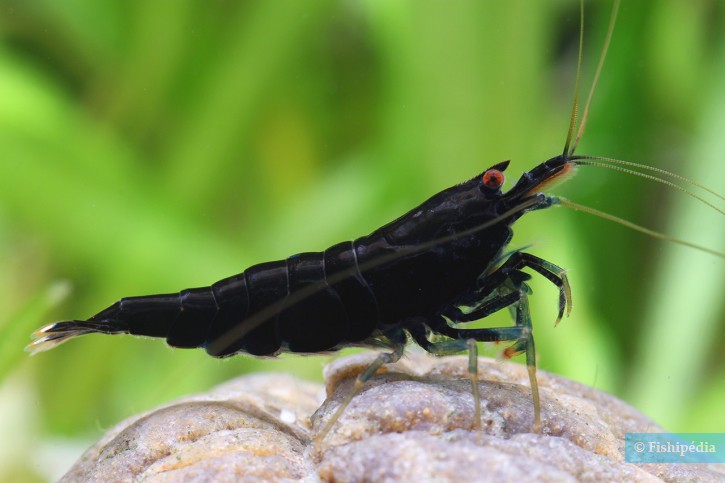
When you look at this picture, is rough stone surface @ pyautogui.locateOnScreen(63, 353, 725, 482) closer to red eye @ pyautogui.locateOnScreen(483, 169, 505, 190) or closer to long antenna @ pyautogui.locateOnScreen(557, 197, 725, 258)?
long antenna @ pyautogui.locateOnScreen(557, 197, 725, 258)

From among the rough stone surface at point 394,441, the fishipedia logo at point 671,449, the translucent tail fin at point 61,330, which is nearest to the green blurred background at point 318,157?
the translucent tail fin at point 61,330

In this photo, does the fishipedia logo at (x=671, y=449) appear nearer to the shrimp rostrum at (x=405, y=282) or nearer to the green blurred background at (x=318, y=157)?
the shrimp rostrum at (x=405, y=282)

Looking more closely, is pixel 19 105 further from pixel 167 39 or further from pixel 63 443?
pixel 63 443

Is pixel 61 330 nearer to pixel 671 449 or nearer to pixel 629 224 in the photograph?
pixel 629 224

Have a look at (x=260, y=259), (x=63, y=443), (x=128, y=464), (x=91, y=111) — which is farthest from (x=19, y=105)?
(x=128, y=464)

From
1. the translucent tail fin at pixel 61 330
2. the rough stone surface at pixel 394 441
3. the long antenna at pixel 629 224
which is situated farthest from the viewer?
the translucent tail fin at pixel 61 330

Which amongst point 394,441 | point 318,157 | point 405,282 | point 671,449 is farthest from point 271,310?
point 318,157

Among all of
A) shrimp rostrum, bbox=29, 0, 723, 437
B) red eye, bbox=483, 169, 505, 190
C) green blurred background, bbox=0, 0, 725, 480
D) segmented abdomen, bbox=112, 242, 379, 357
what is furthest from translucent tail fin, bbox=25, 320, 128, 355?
red eye, bbox=483, 169, 505, 190

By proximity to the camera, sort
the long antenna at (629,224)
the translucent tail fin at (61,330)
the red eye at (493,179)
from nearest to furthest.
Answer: the long antenna at (629,224) → the red eye at (493,179) → the translucent tail fin at (61,330)

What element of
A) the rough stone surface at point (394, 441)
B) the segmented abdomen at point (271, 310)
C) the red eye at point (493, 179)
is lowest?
the rough stone surface at point (394, 441)
